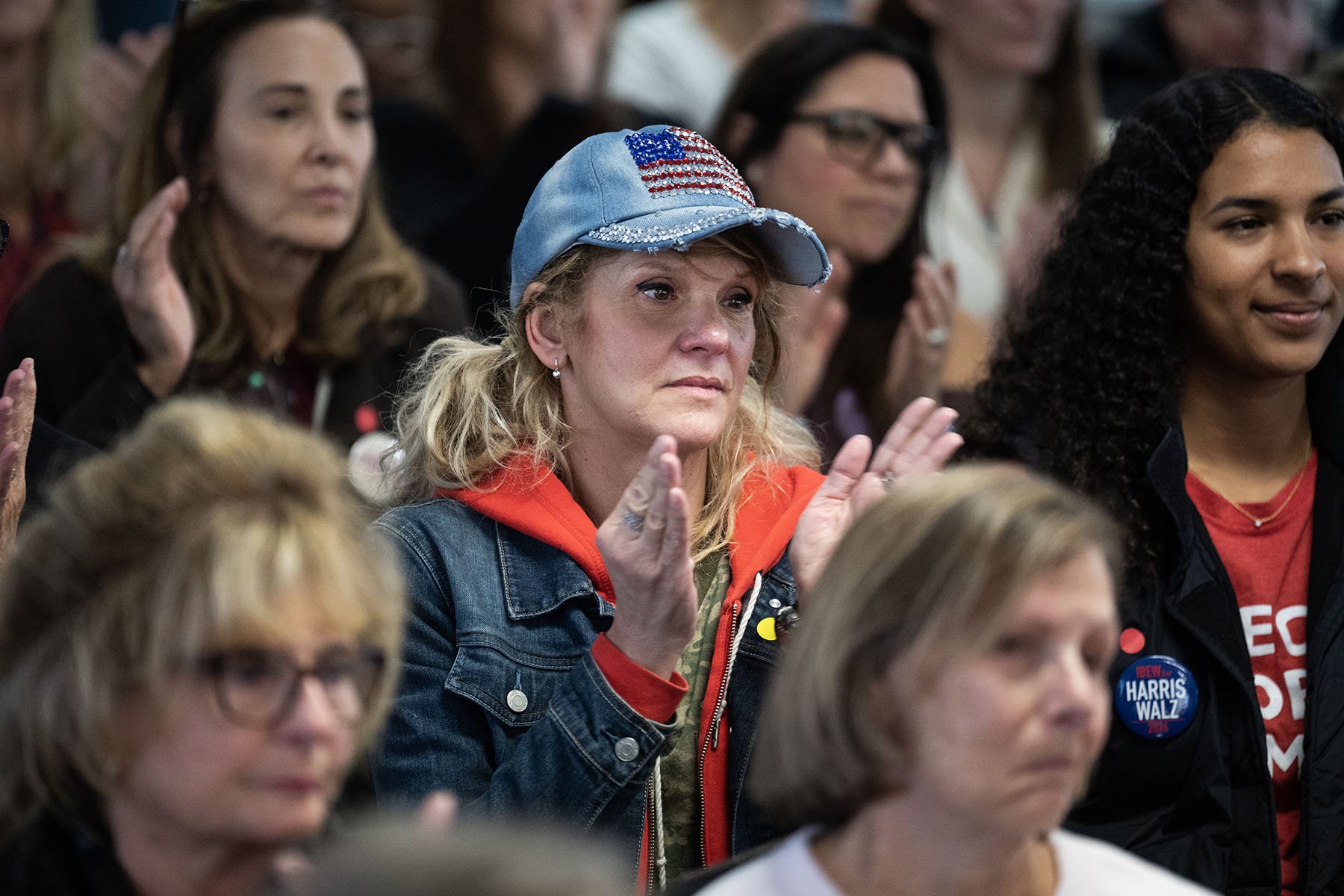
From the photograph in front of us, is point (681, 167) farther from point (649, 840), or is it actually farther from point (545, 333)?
point (649, 840)

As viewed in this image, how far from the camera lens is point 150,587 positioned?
1679 millimetres

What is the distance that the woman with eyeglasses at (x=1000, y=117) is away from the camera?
4883 millimetres

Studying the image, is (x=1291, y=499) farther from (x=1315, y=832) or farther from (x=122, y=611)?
(x=122, y=611)

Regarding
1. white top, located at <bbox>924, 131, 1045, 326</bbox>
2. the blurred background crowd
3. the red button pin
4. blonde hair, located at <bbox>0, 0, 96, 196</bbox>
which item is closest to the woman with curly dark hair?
the red button pin

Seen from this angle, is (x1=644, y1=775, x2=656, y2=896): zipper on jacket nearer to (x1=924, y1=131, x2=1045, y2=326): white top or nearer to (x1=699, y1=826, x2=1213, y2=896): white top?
(x1=699, y1=826, x2=1213, y2=896): white top

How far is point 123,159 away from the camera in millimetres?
3943

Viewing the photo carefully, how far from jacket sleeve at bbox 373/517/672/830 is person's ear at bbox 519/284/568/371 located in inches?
14.5

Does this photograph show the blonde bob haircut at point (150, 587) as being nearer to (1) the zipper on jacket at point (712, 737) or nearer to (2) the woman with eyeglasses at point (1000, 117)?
(1) the zipper on jacket at point (712, 737)

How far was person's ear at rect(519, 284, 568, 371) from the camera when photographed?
270 centimetres

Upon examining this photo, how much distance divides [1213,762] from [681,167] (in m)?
1.30

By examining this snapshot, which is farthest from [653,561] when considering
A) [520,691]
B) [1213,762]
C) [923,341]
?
[923,341]

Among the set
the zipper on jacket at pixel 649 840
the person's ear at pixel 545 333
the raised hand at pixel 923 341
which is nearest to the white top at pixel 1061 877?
the zipper on jacket at pixel 649 840

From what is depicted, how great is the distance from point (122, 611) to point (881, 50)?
323 centimetres

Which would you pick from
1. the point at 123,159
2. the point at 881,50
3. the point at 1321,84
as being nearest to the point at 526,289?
the point at 123,159
